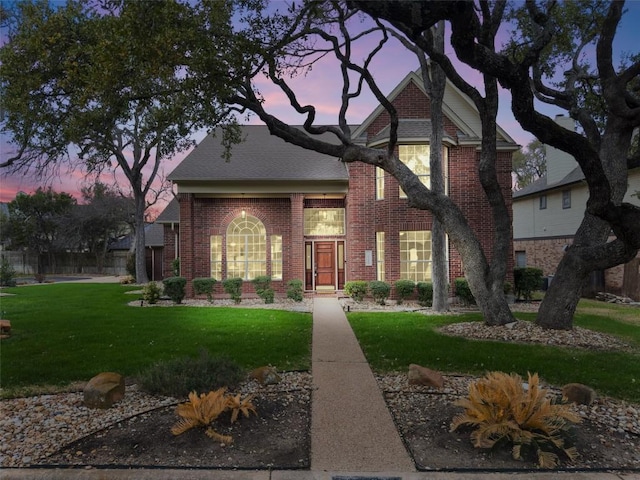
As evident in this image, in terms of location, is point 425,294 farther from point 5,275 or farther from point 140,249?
point 5,275

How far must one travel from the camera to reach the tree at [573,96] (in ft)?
17.1

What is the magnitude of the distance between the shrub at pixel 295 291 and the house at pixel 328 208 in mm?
1046

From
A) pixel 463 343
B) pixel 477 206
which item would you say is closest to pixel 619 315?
pixel 477 206

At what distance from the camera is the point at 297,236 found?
16.8 m

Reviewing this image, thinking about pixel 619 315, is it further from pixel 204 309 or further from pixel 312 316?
pixel 204 309

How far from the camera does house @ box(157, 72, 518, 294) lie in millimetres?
15797

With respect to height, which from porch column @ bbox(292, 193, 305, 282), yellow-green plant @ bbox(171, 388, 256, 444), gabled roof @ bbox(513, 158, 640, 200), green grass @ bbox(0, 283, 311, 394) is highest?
gabled roof @ bbox(513, 158, 640, 200)

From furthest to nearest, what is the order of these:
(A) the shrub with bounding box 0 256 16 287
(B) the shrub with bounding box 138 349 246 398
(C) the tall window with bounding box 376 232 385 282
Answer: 1. (A) the shrub with bounding box 0 256 16 287
2. (C) the tall window with bounding box 376 232 385 282
3. (B) the shrub with bounding box 138 349 246 398

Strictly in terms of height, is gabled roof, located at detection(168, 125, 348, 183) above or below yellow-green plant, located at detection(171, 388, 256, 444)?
above

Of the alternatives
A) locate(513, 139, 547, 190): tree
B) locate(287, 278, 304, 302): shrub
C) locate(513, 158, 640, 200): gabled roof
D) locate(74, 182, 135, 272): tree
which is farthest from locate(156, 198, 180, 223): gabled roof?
locate(513, 139, 547, 190): tree

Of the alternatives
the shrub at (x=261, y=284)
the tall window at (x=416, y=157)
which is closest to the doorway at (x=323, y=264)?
the shrub at (x=261, y=284)

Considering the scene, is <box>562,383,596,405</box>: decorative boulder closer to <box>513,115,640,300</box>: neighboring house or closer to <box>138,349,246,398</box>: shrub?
<box>138,349,246,398</box>: shrub

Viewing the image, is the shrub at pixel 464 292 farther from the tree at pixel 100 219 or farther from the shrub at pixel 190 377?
the tree at pixel 100 219

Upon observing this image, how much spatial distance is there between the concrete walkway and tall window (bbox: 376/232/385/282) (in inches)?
321
